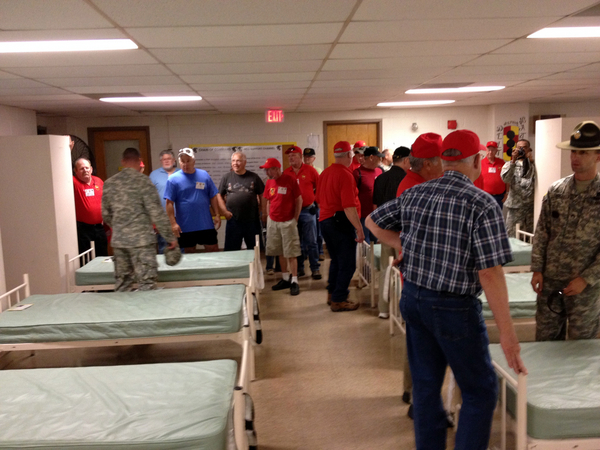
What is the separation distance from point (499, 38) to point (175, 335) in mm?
2839

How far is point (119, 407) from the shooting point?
2215mm

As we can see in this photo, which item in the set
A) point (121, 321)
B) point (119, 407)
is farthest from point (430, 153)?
point (121, 321)

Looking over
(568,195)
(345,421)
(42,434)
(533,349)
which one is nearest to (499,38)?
(568,195)

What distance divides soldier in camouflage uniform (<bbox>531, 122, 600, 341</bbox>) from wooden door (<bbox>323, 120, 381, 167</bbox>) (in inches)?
228

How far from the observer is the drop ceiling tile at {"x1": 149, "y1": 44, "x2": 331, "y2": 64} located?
3287 millimetres

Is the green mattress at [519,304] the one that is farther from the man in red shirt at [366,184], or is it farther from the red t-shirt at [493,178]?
the red t-shirt at [493,178]

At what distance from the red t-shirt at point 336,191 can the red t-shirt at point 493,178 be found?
320cm

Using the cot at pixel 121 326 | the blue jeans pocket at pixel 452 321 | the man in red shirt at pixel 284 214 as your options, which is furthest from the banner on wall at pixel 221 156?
the blue jeans pocket at pixel 452 321

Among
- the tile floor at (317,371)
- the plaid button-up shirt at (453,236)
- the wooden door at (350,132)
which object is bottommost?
the tile floor at (317,371)

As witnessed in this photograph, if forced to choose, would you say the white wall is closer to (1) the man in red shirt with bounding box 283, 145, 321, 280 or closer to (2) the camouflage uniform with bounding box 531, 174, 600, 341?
(1) the man in red shirt with bounding box 283, 145, 321, 280

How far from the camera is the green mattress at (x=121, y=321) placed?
10.5 feet

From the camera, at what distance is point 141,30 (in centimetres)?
273

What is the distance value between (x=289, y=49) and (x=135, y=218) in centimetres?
175

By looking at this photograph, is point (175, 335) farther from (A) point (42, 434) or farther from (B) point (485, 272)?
(B) point (485, 272)
